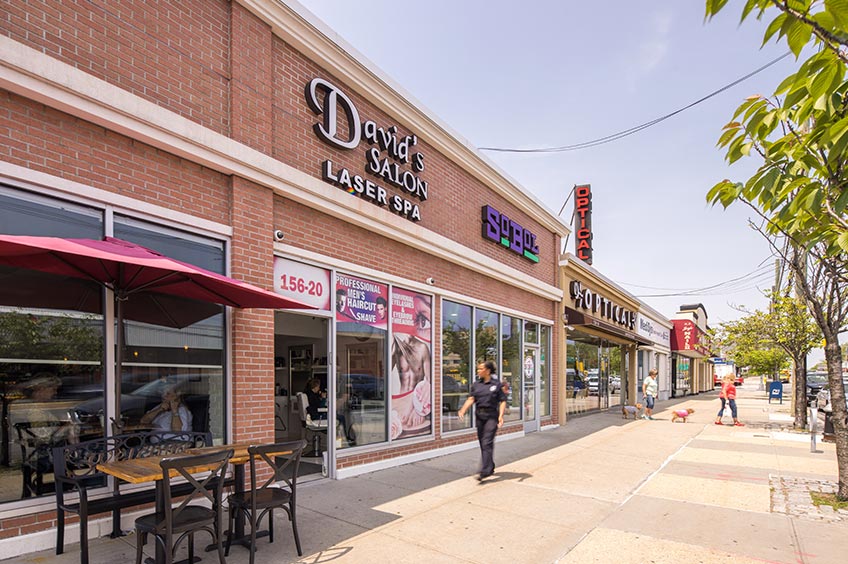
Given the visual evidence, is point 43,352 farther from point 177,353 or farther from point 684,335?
point 684,335

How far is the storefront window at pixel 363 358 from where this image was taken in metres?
8.41

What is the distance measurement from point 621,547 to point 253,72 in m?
A: 6.91

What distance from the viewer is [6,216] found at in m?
4.65

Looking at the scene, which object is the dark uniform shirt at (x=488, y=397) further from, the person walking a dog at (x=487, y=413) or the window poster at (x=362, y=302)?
the window poster at (x=362, y=302)

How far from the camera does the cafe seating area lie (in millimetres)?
4191

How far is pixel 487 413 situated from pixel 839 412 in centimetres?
511

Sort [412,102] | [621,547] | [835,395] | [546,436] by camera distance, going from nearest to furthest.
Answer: [621,547], [835,395], [412,102], [546,436]

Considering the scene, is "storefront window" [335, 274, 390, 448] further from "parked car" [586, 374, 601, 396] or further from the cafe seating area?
"parked car" [586, 374, 601, 396]

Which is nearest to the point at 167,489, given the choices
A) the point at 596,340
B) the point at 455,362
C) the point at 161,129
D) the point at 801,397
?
the point at 161,129

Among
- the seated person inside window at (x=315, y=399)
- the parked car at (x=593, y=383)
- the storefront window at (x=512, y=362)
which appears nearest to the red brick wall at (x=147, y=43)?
the seated person inside window at (x=315, y=399)

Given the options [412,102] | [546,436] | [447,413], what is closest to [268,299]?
[412,102]

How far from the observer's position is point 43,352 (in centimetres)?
498

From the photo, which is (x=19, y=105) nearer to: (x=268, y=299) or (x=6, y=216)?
(x=6, y=216)

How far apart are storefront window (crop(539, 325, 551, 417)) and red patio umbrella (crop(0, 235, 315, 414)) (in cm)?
1124
